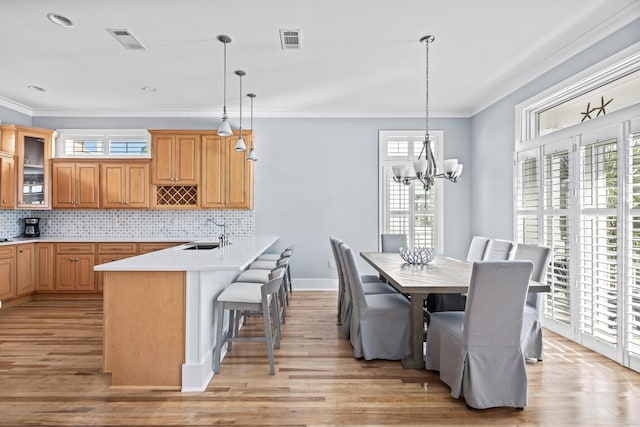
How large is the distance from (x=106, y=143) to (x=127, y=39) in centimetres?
277

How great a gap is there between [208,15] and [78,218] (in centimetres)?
415

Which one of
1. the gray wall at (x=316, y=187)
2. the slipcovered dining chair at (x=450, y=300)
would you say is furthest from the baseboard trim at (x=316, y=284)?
the slipcovered dining chair at (x=450, y=300)

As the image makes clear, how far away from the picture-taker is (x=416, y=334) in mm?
2691

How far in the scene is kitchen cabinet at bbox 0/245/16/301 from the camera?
4324 millimetres

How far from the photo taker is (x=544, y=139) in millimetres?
3768

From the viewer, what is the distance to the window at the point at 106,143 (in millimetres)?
5395

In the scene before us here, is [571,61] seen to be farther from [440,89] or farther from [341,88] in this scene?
[341,88]

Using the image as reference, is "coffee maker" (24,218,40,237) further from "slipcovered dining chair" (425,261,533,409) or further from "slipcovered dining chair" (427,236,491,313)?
"slipcovered dining chair" (425,261,533,409)

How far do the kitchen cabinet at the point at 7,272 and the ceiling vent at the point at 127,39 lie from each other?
309 centimetres

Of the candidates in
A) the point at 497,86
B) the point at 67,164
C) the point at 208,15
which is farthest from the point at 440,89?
the point at 67,164

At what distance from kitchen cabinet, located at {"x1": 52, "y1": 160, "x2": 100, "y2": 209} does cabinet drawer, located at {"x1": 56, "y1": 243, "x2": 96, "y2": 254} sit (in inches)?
23.4

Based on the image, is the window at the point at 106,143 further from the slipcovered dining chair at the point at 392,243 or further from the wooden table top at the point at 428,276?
the wooden table top at the point at 428,276

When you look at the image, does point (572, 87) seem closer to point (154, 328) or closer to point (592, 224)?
point (592, 224)

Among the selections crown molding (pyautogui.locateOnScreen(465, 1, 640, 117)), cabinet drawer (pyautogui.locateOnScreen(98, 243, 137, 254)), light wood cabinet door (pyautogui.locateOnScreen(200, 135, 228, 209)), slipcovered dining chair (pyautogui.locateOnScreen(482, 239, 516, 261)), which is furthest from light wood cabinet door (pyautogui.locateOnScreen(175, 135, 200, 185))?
crown molding (pyautogui.locateOnScreen(465, 1, 640, 117))
